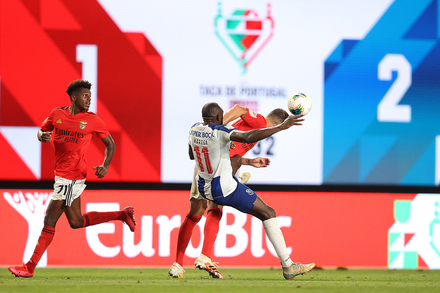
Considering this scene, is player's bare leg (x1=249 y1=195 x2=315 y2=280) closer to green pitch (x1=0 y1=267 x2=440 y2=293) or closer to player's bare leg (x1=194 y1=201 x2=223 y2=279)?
green pitch (x1=0 y1=267 x2=440 y2=293)

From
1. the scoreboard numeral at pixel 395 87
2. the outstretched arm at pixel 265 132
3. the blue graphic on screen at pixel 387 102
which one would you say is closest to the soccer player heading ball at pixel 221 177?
the outstretched arm at pixel 265 132

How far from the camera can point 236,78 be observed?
815cm

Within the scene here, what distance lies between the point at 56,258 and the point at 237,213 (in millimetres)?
2428

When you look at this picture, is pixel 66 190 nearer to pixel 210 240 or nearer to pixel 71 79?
pixel 210 240

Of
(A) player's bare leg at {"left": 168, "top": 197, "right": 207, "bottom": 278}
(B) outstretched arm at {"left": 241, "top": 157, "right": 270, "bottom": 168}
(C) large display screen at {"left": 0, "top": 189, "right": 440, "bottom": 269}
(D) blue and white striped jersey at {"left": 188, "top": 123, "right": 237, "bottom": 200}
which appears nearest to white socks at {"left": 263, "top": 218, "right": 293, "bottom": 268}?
(D) blue and white striped jersey at {"left": 188, "top": 123, "right": 237, "bottom": 200}

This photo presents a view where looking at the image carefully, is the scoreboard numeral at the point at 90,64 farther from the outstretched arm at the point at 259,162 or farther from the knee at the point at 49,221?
the outstretched arm at the point at 259,162

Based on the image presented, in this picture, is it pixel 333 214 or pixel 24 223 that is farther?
pixel 333 214

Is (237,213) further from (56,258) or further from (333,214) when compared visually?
(56,258)

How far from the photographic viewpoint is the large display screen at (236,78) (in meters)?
7.79

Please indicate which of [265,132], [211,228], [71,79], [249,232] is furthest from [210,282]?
[71,79]

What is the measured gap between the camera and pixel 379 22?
27.7 ft

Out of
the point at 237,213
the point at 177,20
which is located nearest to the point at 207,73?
the point at 177,20

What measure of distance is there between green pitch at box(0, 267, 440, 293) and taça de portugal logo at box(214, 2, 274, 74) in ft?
9.67

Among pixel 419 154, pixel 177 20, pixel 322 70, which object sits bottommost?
pixel 419 154
